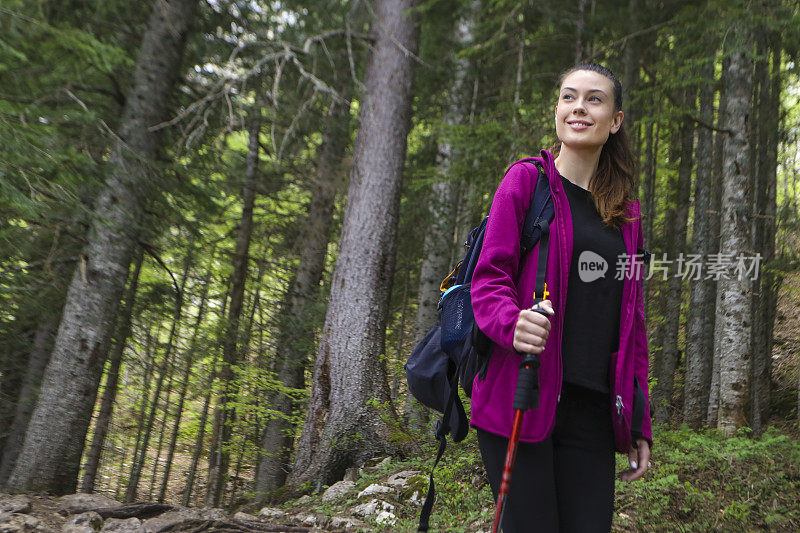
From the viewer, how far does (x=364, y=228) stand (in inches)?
294

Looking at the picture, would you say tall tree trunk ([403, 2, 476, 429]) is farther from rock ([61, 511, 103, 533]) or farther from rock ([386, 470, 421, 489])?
rock ([61, 511, 103, 533])

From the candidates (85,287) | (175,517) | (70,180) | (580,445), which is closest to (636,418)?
(580,445)

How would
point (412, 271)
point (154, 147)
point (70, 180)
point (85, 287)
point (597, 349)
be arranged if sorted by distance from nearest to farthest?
point (597, 349), point (70, 180), point (85, 287), point (154, 147), point (412, 271)

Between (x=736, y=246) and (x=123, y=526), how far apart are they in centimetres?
755

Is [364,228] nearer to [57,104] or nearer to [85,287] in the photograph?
[85,287]

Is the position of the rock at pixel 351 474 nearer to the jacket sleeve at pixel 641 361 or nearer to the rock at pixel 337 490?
the rock at pixel 337 490

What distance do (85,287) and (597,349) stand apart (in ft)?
23.2

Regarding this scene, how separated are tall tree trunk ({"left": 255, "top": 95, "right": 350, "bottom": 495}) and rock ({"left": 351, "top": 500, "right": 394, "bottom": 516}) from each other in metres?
5.70

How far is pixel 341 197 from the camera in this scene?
455 inches

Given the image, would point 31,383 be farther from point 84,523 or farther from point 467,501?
point 467,501

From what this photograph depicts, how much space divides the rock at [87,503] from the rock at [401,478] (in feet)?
8.47

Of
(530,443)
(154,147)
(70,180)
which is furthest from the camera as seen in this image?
(154,147)

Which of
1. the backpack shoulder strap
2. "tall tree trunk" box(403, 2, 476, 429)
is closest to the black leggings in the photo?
the backpack shoulder strap

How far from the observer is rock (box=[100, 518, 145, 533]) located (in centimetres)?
469
